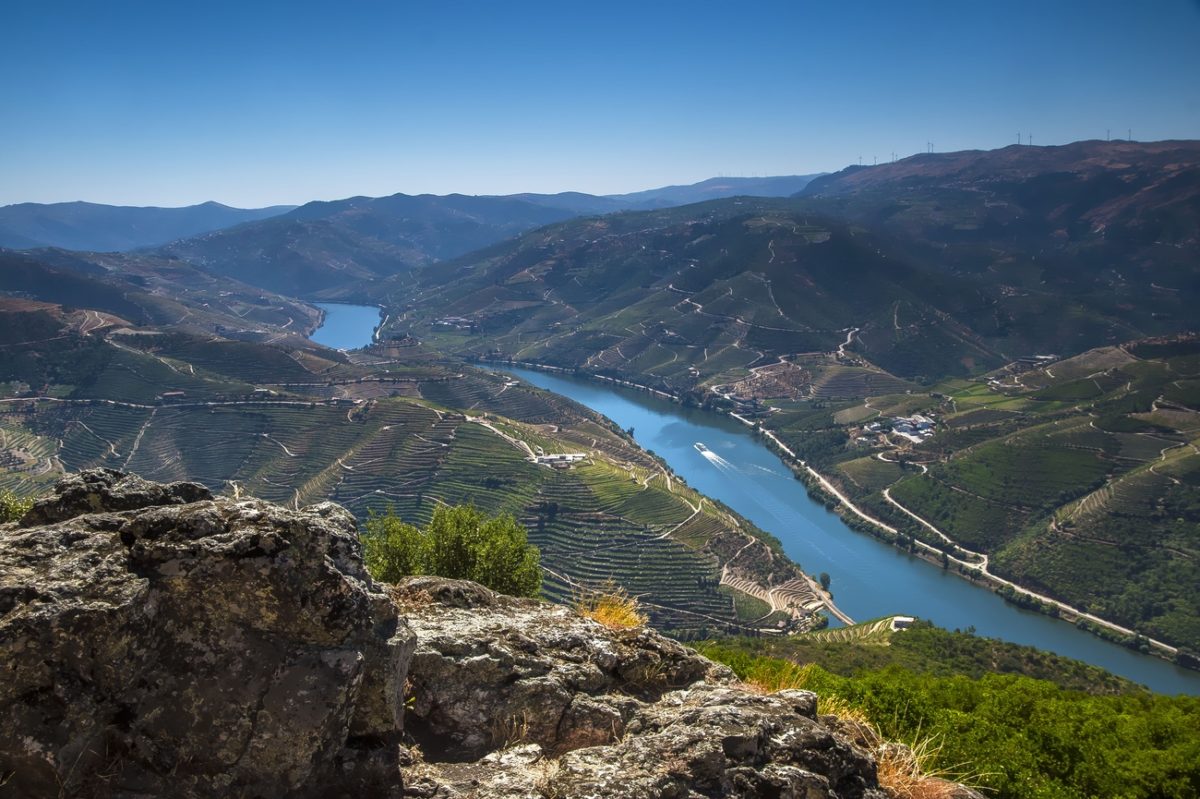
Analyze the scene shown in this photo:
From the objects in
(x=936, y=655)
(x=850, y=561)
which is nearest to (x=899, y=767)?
(x=936, y=655)

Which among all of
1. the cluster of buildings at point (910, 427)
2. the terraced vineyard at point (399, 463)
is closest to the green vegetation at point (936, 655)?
the terraced vineyard at point (399, 463)

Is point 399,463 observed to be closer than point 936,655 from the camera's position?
No

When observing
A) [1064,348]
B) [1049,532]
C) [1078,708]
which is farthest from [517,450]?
[1064,348]

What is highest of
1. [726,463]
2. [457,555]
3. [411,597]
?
[411,597]

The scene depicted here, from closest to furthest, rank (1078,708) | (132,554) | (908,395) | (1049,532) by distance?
(132,554)
(1078,708)
(1049,532)
(908,395)

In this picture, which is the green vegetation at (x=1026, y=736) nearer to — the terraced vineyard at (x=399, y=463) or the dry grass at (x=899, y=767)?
the dry grass at (x=899, y=767)

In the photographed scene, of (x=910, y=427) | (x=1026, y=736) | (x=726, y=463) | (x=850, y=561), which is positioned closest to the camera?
(x=1026, y=736)

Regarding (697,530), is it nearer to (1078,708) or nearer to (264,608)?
(1078,708)

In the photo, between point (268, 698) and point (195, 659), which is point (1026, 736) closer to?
point (268, 698)
